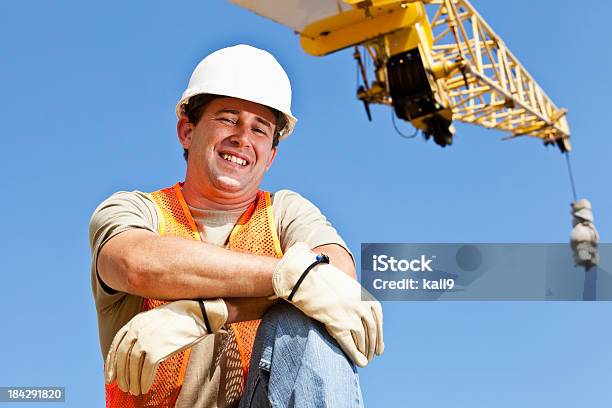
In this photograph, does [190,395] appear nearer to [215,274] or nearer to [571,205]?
[215,274]

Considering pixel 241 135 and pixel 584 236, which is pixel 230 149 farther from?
pixel 584 236

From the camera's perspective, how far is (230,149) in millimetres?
3814

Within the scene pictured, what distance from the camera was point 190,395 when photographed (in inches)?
135

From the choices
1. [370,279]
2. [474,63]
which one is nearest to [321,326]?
[370,279]

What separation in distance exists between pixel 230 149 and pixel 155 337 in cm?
107

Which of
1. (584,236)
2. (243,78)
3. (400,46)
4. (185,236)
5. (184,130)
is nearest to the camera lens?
(185,236)

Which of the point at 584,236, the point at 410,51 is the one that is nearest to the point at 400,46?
the point at 410,51

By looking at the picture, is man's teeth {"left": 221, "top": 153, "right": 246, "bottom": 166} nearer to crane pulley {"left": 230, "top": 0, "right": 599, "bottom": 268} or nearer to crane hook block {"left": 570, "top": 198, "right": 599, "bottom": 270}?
crane pulley {"left": 230, "top": 0, "right": 599, "bottom": 268}

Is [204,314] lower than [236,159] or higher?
lower

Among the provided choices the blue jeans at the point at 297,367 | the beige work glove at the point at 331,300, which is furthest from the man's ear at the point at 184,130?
the blue jeans at the point at 297,367

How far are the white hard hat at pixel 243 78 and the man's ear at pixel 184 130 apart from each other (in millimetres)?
79

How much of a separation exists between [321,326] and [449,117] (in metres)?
11.0

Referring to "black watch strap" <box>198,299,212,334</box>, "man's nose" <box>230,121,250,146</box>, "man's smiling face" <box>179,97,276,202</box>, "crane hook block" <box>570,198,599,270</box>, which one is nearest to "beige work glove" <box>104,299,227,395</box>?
"black watch strap" <box>198,299,212,334</box>

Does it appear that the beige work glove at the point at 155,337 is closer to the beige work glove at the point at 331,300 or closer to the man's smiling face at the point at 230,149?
the beige work glove at the point at 331,300
